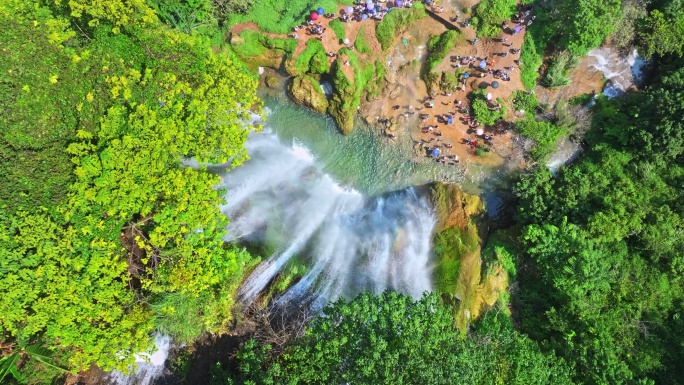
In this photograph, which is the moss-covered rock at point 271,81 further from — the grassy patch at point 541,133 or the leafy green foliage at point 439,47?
the grassy patch at point 541,133

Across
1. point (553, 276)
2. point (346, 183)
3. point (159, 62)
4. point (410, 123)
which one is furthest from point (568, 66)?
point (159, 62)

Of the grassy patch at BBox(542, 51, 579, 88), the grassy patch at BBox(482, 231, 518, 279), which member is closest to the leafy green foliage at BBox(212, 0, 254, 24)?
the grassy patch at BBox(542, 51, 579, 88)

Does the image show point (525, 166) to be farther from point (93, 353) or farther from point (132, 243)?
point (93, 353)

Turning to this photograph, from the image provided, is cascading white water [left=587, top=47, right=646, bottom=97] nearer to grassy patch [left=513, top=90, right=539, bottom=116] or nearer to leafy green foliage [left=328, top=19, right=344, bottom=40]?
grassy patch [left=513, top=90, right=539, bottom=116]

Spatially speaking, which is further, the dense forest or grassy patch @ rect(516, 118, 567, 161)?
grassy patch @ rect(516, 118, 567, 161)

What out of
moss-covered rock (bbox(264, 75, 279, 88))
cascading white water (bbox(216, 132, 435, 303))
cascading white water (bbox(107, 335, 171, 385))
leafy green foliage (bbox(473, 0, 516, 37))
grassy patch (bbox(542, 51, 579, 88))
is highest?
leafy green foliage (bbox(473, 0, 516, 37))

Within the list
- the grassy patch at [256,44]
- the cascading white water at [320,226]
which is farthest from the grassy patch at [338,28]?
the cascading white water at [320,226]

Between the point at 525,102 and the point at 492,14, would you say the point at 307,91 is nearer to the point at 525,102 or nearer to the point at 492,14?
the point at 492,14
